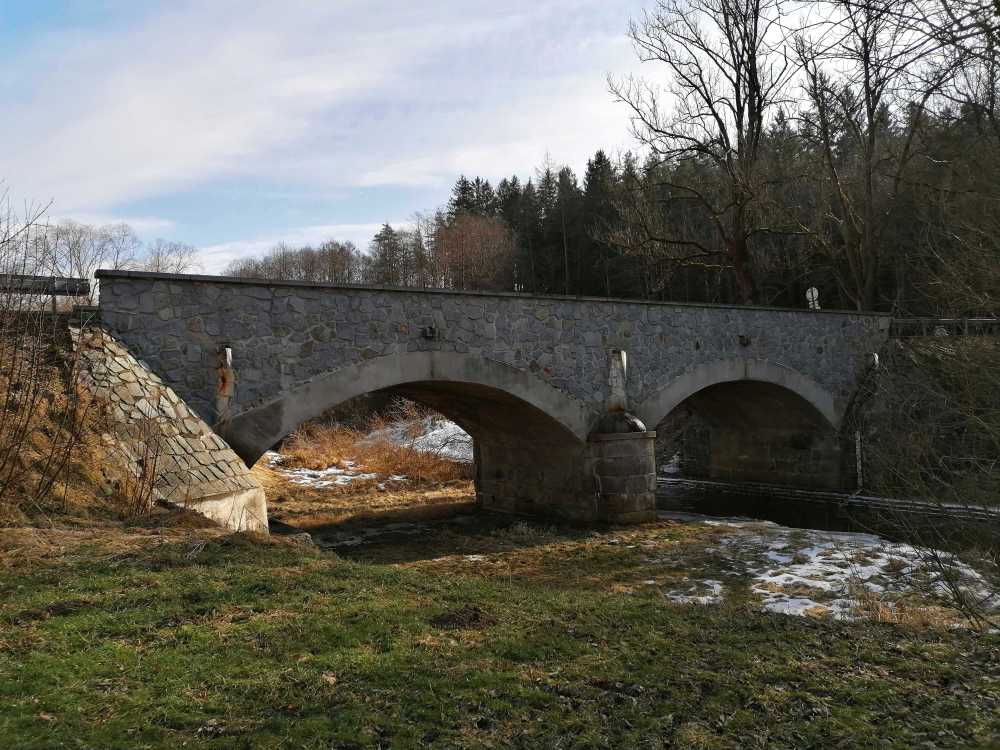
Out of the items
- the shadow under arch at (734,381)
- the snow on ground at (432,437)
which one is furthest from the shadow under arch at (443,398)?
the snow on ground at (432,437)

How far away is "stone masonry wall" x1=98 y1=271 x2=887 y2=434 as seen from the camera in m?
6.59

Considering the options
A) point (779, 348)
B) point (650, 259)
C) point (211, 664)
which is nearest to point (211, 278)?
point (211, 664)

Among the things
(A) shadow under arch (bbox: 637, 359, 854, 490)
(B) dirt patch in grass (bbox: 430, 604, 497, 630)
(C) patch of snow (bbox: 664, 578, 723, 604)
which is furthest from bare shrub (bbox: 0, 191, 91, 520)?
(A) shadow under arch (bbox: 637, 359, 854, 490)

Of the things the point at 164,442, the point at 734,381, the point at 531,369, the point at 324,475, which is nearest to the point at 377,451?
the point at 324,475

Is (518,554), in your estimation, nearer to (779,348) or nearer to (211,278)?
(211,278)

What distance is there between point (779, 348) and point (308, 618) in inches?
427

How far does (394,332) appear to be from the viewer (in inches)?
317

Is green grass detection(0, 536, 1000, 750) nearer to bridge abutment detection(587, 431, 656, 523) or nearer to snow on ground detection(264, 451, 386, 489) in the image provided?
bridge abutment detection(587, 431, 656, 523)

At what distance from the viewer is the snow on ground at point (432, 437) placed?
1803cm

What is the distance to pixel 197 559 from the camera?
14.5 ft

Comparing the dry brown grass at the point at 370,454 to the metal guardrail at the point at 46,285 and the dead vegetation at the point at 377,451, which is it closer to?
the dead vegetation at the point at 377,451

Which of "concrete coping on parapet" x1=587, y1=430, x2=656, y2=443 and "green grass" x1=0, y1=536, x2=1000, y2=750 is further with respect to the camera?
"concrete coping on parapet" x1=587, y1=430, x2=656, y2=443

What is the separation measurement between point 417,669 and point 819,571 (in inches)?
202

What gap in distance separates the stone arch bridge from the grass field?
7.34 ft
